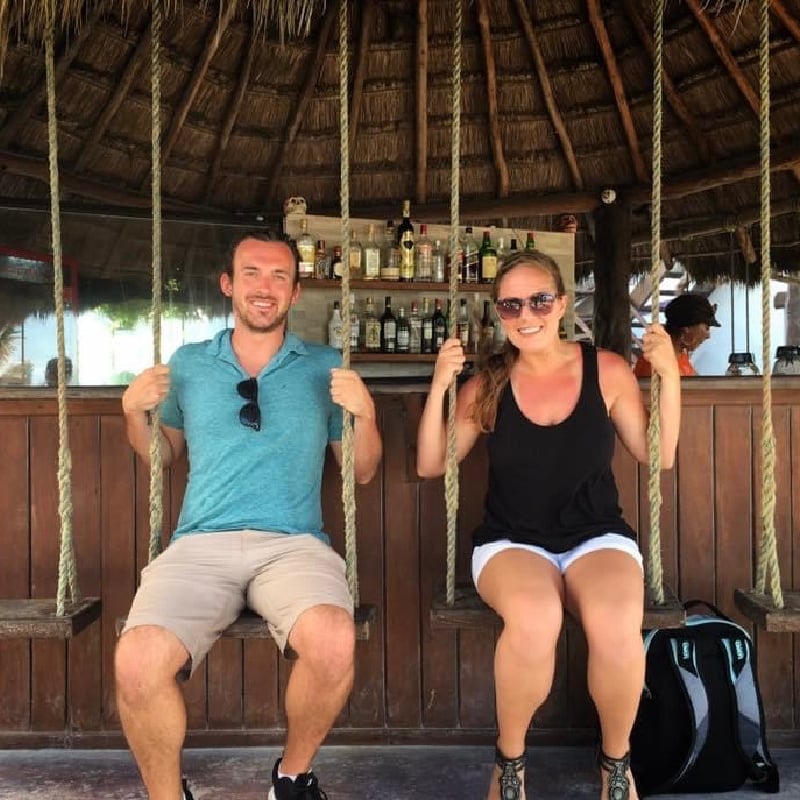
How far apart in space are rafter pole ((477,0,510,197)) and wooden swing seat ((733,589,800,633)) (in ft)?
10.2

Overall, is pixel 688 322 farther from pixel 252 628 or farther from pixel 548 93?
pixel 252 628

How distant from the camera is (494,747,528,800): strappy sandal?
1.70 m

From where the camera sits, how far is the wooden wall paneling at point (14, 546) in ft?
7.61

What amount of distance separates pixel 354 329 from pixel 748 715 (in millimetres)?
2600

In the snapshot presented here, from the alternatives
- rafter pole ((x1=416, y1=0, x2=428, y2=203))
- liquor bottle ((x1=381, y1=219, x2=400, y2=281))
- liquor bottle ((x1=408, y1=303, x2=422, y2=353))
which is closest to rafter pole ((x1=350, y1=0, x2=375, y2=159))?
rafter pole ((x1=416, y1=0, x2=428, y2=203))

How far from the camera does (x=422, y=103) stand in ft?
14.5

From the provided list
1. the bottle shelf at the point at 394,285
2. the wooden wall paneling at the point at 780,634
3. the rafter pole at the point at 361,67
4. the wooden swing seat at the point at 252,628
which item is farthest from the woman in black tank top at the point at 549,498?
the rafter pole at the point at 361,67

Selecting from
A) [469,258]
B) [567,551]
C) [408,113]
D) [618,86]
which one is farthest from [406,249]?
[567,551]

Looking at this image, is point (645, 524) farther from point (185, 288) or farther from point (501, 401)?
point (185, 288)

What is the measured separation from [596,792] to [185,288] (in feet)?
14.5

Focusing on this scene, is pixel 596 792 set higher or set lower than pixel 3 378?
lower

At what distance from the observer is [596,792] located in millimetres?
2035

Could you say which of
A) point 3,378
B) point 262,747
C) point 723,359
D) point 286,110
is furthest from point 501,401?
point 723,359

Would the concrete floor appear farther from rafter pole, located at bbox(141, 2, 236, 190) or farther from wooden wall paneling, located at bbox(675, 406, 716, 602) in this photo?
rafter pole, located at bbox(141, 2, 236, 190)
